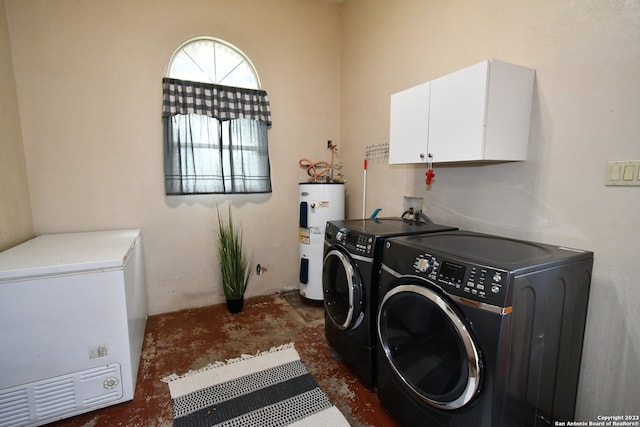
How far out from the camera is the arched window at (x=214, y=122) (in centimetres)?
261

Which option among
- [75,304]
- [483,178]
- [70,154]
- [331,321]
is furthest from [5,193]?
[483,178]

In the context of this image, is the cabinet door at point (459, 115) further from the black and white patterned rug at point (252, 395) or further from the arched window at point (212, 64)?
the arched window at point (212, 64)

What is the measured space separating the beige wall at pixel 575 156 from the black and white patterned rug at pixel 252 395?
52.7 inches

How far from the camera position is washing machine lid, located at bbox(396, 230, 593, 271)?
1119 mm

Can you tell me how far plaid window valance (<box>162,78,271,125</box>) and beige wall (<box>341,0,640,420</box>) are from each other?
163 centimetres

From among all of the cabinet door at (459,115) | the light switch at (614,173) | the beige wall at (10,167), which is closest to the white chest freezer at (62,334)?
the beige wall at (10,167)

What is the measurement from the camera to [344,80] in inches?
129

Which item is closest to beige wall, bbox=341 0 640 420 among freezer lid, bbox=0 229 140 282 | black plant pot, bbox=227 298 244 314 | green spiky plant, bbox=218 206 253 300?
green spiky plant, bbox=218 206 253 300

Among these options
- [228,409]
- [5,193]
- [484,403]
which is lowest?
[228,409]

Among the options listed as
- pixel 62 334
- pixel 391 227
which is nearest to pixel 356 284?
pixel 391 227

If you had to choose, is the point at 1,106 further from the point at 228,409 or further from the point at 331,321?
the point at 331,321

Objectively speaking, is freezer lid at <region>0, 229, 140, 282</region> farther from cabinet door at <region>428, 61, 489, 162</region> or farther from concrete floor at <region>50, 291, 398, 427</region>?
cabinet door at <region>428, 61, 489, 162</region>

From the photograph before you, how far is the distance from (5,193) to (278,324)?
215 cm

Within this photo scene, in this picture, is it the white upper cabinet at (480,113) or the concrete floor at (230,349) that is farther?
the concrete floor at (230,349)
